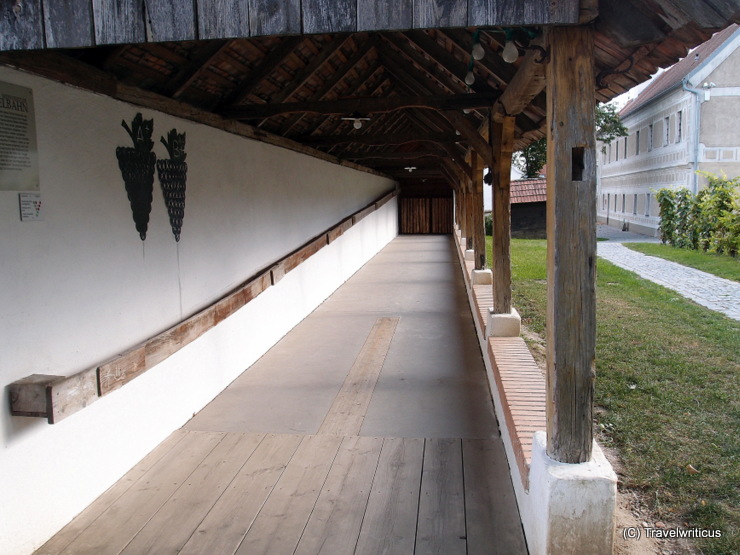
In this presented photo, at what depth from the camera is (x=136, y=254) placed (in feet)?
11.9

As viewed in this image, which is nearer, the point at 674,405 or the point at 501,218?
the point at 674,405

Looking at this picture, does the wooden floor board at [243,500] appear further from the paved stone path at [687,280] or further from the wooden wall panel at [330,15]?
the paved stone path at [687,280]

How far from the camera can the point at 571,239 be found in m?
2.26

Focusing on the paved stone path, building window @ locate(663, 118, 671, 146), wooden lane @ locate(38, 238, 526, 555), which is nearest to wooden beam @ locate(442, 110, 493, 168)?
wooden lane @ locate(38, 238, 526, 555)

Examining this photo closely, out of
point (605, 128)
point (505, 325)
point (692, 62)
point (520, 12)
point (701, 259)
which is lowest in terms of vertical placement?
point (701, 259)

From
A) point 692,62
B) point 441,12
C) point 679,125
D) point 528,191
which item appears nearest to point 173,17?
point 441,12

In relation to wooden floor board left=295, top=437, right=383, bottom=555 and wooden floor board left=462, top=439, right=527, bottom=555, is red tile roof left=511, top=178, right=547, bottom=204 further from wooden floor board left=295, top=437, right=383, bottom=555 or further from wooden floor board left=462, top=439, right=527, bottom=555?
wooden floor board left=295, top=437, right=383, bottom=555

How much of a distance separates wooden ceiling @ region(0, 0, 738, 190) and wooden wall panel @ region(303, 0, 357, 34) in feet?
2.58

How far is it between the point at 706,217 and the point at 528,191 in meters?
8.14

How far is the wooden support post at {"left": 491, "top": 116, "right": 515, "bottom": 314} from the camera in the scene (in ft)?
16.2

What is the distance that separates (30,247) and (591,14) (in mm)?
2525

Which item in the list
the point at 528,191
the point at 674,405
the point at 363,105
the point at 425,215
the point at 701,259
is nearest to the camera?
the point at 674,405

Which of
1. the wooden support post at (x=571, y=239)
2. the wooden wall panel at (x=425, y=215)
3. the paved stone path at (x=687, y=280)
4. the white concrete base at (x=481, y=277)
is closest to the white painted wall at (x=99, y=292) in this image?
the wooden support post at (x=571, y=239)

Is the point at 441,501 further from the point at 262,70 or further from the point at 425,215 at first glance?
the point at 425,215
